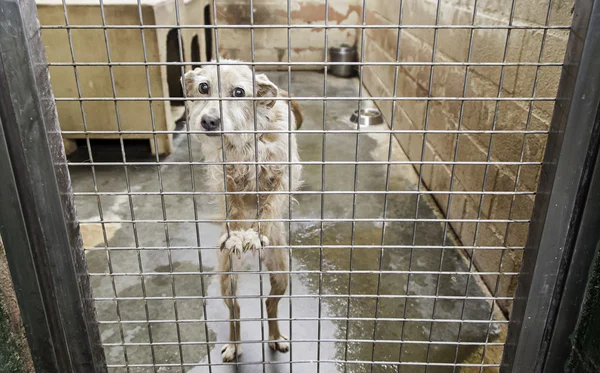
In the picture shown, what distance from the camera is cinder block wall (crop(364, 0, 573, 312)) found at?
2.53 meters

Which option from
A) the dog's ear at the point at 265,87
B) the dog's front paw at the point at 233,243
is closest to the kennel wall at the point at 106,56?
the dog's ear at the point at 265,87

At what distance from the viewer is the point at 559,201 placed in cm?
160

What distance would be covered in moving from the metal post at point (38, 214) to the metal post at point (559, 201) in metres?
1.68

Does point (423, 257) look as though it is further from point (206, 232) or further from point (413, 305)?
point (206, 232)

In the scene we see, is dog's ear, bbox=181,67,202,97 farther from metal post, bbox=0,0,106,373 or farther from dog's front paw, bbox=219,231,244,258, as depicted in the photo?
metal post, bbox=0,0,106,373

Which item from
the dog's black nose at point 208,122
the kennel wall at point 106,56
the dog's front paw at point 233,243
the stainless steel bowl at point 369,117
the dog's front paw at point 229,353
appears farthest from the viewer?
the stainless steel bowl at point 369,117

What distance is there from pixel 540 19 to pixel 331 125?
388 centimetres

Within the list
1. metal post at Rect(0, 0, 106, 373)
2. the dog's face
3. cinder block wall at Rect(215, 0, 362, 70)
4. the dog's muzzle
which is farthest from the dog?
cinder block wall at Rect(215, 0, 362, 70)

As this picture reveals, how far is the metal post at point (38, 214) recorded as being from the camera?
56.1 inches

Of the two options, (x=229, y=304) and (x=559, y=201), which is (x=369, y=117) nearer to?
→ (x=229, y=304)

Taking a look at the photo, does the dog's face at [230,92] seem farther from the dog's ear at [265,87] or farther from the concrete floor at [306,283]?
the concrete floor at [306,283]

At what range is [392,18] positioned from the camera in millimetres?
6117

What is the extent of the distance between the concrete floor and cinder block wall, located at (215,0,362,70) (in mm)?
4250

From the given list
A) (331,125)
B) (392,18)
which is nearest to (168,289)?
(331,125)
